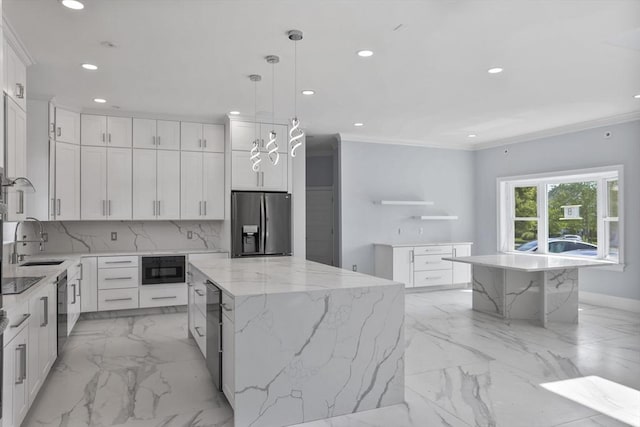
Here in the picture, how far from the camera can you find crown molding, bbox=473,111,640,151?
5513 millimetres

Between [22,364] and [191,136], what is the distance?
3.84m

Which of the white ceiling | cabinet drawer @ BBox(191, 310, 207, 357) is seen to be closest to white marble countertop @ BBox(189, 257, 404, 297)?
cabinet drawer @ BBox(191, 310, 207, 357)

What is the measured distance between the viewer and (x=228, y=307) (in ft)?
8.50

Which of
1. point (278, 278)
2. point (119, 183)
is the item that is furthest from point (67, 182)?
point (278, 278)

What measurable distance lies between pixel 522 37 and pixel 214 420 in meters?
3.36

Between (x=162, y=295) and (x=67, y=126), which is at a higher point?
(x=67, y=126)

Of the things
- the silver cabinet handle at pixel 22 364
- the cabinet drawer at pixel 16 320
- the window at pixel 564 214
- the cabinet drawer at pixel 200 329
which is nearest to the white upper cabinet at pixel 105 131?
the cabinet drawer at pixel 200 329

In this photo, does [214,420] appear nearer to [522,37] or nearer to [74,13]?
[74,13]

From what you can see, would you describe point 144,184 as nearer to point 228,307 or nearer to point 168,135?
point 168,135

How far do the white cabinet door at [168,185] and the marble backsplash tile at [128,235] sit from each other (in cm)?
41

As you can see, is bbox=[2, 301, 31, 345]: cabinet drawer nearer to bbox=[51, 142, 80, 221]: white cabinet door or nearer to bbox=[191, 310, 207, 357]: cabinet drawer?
bbox=[191, 310, 207, 357]: cabinet drawer

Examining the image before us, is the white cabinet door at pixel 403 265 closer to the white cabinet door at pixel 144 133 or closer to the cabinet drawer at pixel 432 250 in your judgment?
the cabinet drawer at pixel 432 250

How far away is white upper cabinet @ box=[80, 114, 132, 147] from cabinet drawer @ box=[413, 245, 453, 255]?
4.43m

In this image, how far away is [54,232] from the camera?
5.45 m
